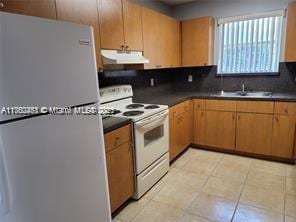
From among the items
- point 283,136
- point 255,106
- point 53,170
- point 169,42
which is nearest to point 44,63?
point 53,170

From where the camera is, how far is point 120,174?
202 cm

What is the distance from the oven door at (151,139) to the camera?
2.18 metres

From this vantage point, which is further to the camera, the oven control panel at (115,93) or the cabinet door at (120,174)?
the oven control panel at (115,93)

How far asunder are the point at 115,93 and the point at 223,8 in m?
2.29

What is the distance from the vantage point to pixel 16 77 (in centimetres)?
101

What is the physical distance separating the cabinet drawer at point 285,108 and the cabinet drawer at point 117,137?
6.79 ft

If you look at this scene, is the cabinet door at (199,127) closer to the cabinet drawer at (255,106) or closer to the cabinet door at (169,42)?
the cabinet drawer at (255,106)

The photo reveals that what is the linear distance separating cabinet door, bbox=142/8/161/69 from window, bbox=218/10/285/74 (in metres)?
1.23

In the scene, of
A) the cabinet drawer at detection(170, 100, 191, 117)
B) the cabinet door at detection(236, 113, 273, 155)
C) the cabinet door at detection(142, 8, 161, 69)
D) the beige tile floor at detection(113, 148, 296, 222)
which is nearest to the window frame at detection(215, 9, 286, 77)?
the cabinet door at detection(236, 113, 273, 155)

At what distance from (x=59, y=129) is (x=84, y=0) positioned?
1256 mm

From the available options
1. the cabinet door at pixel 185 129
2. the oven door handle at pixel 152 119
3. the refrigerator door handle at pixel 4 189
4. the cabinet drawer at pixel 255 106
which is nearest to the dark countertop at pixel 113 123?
the oven door handle at pixel 152 119

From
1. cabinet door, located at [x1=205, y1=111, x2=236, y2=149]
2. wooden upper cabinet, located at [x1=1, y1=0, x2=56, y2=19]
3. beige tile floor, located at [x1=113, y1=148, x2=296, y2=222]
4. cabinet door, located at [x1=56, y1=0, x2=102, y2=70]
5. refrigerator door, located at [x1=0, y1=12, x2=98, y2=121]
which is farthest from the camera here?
cabinet door, located at [x1=205, y1=111, x2=236, y2=149]

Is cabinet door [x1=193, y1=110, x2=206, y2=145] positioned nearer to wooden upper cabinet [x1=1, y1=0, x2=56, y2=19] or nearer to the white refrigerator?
the white refrigerator

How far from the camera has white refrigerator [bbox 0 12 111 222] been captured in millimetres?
999
